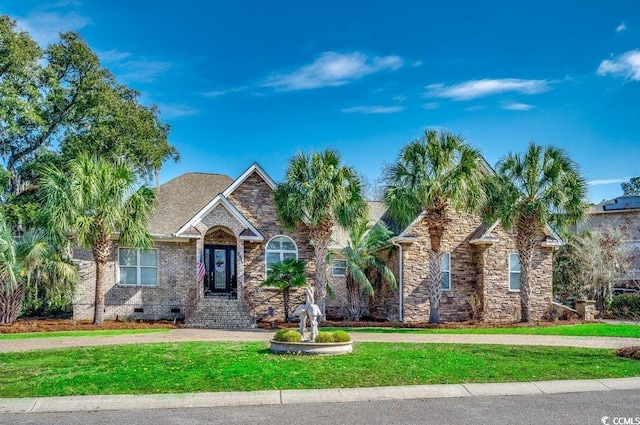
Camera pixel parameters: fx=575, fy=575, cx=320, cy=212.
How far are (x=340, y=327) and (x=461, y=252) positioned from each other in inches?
317

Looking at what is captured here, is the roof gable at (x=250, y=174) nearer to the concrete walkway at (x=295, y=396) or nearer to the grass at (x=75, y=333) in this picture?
the grass at (x=75, y=333)

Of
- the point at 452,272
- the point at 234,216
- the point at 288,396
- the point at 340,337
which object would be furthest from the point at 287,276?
the point at 288,396

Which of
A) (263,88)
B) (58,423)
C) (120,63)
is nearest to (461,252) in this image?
(263,88)

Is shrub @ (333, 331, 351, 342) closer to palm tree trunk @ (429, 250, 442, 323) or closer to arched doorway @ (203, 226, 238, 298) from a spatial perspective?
palm tree trunk @ (429, 250, 442, 323)

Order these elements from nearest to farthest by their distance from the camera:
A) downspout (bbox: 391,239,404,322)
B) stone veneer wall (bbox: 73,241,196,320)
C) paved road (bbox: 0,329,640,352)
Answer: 1. paved road (bbox: 0,329,640,352)
2. stone veneer wall (bbox: 73,241,196,320)
3. downspout (bbox: 391,239,404,322)

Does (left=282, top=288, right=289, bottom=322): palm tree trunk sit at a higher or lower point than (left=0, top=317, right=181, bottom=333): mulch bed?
higher

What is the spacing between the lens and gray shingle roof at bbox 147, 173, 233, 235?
26.8 metres

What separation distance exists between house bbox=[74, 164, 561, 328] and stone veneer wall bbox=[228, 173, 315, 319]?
1.8 inches

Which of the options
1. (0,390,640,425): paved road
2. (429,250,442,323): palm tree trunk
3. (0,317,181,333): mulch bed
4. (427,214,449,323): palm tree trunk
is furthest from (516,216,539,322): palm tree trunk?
(0,390,640,425): paved road

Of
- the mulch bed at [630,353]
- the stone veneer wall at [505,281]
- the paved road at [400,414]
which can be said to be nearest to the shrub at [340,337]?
the paved road at [400,414]

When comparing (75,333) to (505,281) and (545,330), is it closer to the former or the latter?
(545,330)

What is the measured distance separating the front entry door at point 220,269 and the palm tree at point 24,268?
20.5 ft

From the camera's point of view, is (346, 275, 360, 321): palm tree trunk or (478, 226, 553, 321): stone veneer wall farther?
(478, 226, 553, 321): stone veneer wall

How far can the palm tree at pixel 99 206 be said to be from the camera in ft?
71.7
